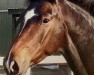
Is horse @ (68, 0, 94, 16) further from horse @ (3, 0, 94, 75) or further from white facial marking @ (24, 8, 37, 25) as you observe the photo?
white facial marking @ (24, 8, 37, 25)

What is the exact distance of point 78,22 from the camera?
3.49 metres

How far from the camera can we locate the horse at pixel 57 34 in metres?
3.28

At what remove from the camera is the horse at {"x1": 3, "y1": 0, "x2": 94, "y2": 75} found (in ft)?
10.8

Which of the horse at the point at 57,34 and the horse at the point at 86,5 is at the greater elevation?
the horse at the point at 86,5

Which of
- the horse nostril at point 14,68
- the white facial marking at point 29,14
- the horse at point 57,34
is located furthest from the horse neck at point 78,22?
the horse nostril at point 14,68

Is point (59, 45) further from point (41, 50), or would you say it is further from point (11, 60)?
point (11, 60)

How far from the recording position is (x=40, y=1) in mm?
3461

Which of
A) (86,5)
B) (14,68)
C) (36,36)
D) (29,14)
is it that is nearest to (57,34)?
(36,36)

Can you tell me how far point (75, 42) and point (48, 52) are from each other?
0.91 ft

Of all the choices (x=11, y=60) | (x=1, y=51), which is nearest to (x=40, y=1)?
(x=11, y=60)

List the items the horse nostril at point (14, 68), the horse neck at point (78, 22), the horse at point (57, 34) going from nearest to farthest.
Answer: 1. the horse nostril at point (14, 68)
2. the horse at point (57, 34)
3. the horse neck at point (78, 22)

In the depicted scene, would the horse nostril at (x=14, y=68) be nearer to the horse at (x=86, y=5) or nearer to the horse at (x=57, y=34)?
the horse at (x=57, y=34)

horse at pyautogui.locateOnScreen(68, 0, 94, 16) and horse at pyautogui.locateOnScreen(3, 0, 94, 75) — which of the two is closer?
Answer: horse at pyautogui.locateOnScreen(3, 0, 94, 75)

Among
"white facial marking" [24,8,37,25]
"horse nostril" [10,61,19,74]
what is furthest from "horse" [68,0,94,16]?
"horse nostril" [10,61,19,74]
